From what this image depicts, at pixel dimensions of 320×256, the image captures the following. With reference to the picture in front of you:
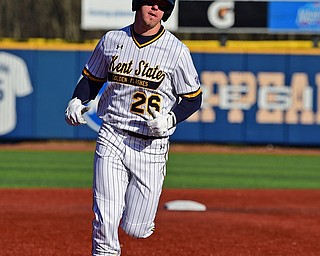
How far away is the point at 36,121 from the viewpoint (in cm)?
1980

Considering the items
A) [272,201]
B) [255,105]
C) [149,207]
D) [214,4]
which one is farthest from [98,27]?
[149,207]

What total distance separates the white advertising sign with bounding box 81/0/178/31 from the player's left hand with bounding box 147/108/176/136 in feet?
55.3

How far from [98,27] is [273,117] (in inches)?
195

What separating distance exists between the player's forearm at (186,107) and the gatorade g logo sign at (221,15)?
15.7m

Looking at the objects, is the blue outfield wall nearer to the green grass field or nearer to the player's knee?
the green grass field

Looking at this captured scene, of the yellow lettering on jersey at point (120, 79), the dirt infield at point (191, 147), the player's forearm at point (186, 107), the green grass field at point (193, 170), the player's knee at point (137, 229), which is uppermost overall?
the yellow lettering on jersey at point (120, 79)

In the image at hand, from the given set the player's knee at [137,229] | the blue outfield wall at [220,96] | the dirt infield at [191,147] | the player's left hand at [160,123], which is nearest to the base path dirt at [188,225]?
the player's knee at [137,229]

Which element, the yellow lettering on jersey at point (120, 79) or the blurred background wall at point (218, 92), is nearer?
the yellow lettering on jersey at point (120, 79)

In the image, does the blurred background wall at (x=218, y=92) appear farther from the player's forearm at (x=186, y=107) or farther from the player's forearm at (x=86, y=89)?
the player's forearm at (x=186, y=107)

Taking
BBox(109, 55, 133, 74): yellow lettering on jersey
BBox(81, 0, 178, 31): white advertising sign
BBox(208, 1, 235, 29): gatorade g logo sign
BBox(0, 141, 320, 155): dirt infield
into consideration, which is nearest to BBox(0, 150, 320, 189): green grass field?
A: BBox(0, 141, 320, 155): dirt infield

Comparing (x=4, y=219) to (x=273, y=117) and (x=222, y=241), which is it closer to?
(x=222, y=241)

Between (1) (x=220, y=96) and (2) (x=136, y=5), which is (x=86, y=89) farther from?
(1) (x=220, y=96)

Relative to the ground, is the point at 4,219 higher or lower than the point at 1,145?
higher

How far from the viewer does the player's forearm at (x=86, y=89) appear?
5.70m
